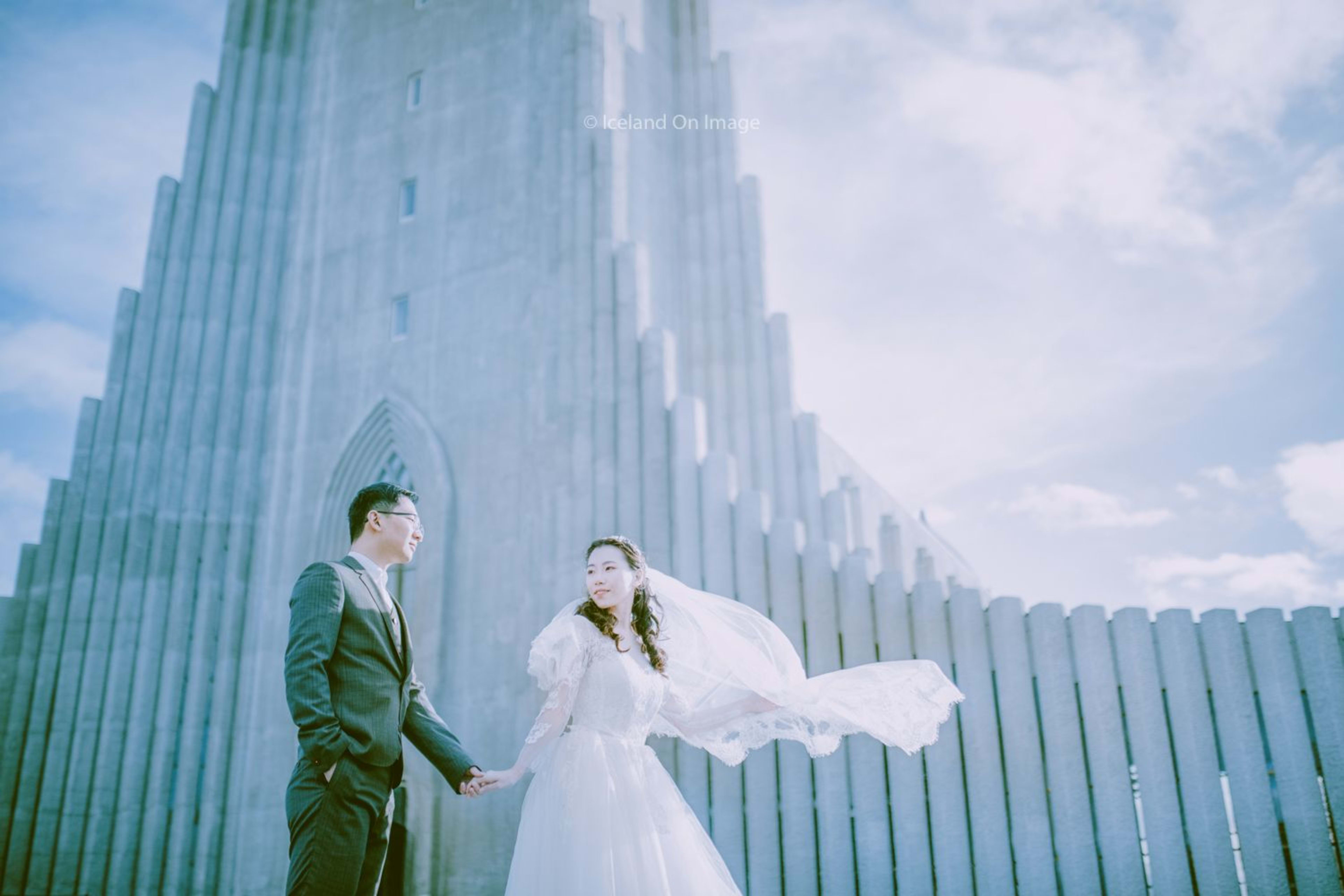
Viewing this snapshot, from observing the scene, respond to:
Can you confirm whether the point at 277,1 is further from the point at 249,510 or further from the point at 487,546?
the point at 487,546

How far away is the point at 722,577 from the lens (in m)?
9.86

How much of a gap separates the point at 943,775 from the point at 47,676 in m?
10.4

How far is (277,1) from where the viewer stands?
16062mm

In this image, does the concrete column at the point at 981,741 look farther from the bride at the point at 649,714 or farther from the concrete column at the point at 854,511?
the concrete column at the point at 854,511

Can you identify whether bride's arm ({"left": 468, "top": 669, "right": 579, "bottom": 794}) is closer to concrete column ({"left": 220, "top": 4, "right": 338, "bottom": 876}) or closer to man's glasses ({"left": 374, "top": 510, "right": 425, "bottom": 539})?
man's glasses ({"left": 374, "top": 510, "right": 425, "bottom": 539})

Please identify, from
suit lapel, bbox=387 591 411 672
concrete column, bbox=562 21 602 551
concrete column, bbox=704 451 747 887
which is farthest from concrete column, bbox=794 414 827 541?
suit lapel, bbox=387 591 411 672

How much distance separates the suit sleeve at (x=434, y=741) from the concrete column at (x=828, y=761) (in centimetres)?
490

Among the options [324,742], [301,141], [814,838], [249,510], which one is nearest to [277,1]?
[301,141]

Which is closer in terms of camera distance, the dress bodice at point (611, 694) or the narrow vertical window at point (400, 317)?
the dress bodice at point (611, 694)

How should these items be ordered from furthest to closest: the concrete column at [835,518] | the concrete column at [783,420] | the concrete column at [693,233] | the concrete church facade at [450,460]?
the concrete column at [693,233] < the concrete column at [783,420] < the concrete column at [835,518] < the concrete church facade at [450,460]

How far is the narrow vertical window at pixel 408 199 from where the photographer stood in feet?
44.1

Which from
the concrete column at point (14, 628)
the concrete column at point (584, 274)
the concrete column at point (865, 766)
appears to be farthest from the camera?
the concrete column at point (14, 628)

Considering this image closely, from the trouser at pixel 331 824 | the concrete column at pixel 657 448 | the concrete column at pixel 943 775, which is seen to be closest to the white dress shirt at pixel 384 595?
the trouser at pixel 331 824

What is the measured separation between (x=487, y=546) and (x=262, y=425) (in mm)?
4345
